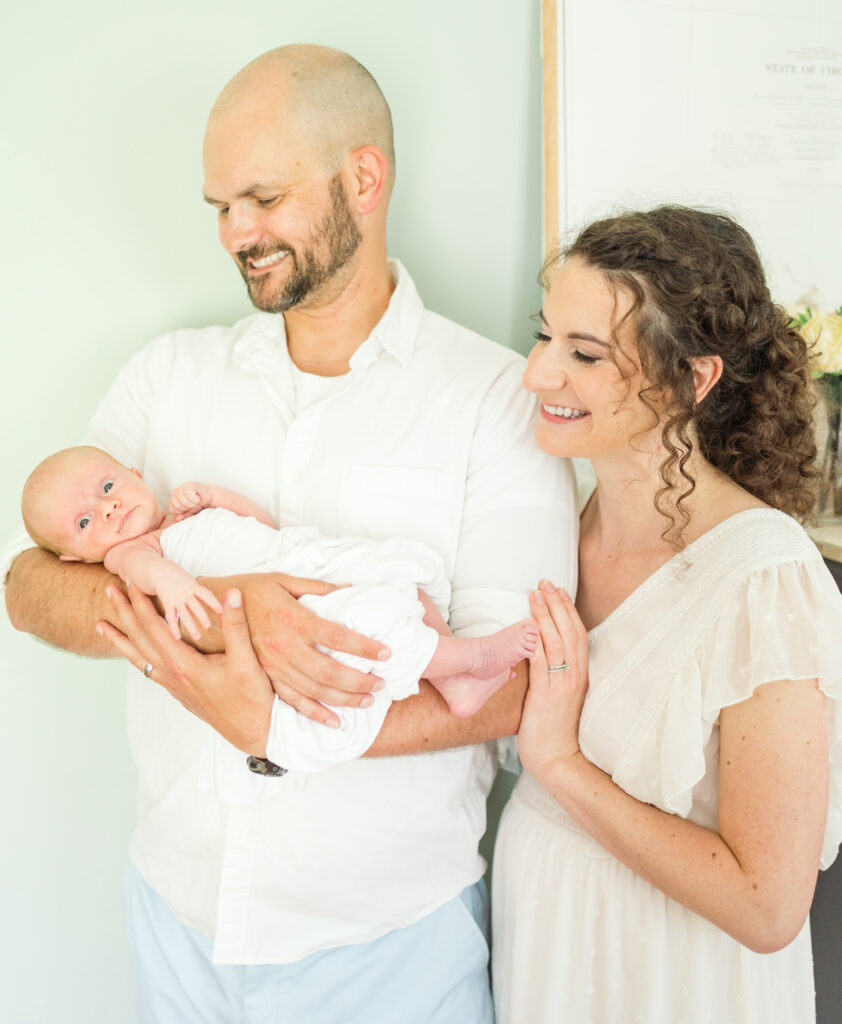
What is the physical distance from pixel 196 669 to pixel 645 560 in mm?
810

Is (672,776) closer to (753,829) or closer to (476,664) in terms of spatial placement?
(753,829)

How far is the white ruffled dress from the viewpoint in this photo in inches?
54.7

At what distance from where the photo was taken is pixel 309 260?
174 cm

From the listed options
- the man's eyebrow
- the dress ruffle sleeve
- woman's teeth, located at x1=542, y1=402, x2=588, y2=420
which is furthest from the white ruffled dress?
the man's eyebrow

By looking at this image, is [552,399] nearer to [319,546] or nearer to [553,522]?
[553,522]

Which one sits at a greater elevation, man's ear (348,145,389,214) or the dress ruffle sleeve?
man's ear (348,145,389,214)

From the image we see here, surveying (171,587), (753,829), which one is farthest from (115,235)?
(753,829)

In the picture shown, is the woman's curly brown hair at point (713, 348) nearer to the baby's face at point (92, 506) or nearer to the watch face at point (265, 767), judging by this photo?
the watch face at point (265, 767)

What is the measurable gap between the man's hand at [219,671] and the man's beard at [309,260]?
630 mm

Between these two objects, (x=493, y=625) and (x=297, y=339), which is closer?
(x=493, y=625)

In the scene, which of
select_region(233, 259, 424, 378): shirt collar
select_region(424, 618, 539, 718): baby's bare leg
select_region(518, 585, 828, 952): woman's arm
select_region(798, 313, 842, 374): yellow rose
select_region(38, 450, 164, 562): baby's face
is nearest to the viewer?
select_region(518, 585, 828, 952): woman's arm

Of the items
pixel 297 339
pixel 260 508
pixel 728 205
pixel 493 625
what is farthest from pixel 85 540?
pixel 728 205

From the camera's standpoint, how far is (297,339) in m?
1.91

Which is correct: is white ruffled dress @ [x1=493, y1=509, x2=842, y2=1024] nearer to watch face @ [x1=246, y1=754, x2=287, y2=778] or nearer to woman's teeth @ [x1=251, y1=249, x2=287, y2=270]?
watch face @ [x1=246, y1=754, x2=287, y2=778]
